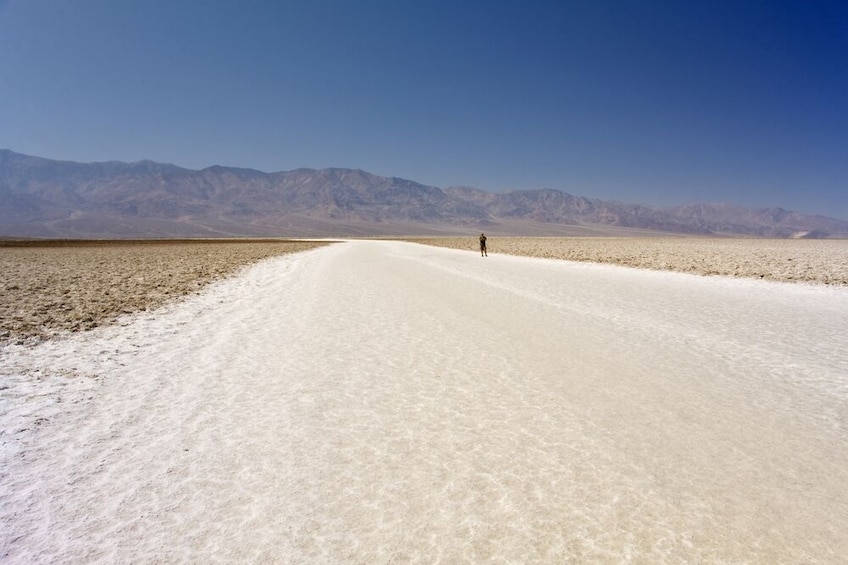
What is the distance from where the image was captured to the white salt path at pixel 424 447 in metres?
2.66

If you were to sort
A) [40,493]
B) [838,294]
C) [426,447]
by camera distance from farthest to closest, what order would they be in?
[838,294] < [426,447] < [40,493]

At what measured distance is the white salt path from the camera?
2664 millimetres

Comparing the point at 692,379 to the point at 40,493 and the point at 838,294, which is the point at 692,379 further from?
the point at 838,294

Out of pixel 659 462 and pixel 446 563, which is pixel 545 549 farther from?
pixel 659 462

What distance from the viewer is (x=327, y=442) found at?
3.86 m

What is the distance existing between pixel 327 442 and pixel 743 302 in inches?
475

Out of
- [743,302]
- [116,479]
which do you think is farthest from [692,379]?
[743,302]

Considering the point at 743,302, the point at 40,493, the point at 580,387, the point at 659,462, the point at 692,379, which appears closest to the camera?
the point at 40,493

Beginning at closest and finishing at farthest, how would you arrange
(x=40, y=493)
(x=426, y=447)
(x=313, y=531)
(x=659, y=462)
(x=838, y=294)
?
(x=313, y=531) → (x=40, y=493) → (x=659, y=462) → (x=426, y=447) → (x=838, y=294)

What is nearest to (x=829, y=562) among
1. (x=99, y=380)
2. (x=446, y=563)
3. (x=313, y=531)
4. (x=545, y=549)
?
(x=545, y=549)

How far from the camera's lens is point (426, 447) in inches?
148

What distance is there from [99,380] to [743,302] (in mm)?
13595

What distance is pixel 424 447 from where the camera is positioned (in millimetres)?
3768

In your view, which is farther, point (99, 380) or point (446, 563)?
point (99, 380)
